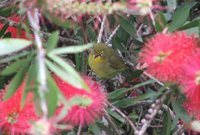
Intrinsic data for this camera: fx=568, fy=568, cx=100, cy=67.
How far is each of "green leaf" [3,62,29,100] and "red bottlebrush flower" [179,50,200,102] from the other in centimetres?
35

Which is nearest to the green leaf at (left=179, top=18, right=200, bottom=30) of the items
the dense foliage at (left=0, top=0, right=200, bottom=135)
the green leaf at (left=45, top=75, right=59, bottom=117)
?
the dense foliage at (left=0, top=0, right=200, bottom=135)

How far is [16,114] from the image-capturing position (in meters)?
1.36

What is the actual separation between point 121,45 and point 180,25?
1.29 feet

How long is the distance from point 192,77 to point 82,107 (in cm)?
27

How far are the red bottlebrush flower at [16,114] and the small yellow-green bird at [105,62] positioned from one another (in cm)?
49

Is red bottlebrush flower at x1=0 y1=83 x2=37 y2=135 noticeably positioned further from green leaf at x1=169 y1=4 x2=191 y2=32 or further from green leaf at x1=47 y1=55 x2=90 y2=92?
green leaf at x1=169 y1=4 x2=191 y2=32

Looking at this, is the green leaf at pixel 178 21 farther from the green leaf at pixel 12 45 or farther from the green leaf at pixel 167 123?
the green leaf at pixel 12 45

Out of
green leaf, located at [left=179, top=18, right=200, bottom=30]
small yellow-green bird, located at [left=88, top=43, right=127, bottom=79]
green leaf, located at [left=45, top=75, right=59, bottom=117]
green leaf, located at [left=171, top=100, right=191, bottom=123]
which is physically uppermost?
green leaf, located at [left=45, top=75, right=59, bottom=117]

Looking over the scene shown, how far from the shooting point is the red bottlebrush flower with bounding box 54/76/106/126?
1.32 metres

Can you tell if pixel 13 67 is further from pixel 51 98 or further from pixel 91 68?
pixel 91 68

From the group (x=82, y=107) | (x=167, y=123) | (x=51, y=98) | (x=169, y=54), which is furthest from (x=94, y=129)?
(x=51, y=98)

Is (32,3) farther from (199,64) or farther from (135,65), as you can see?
(135,65)

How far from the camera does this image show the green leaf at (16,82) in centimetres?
119

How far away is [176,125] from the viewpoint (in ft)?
5.89
